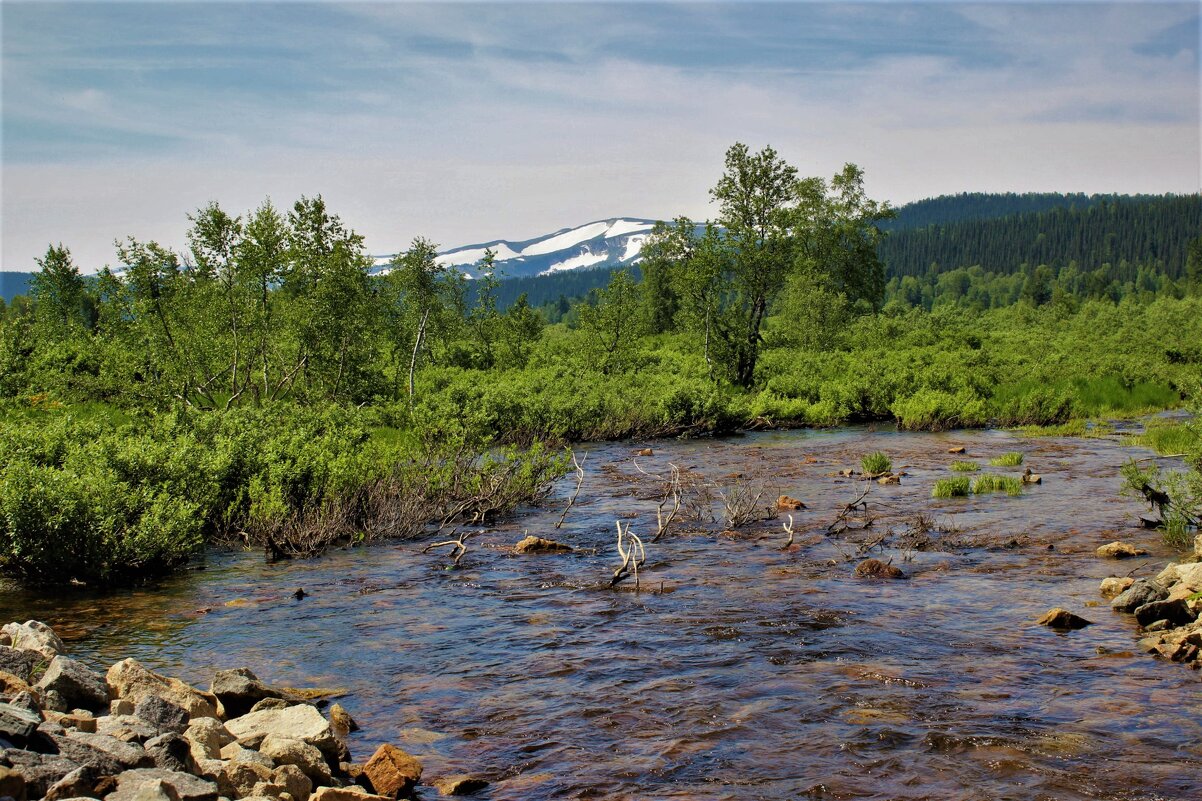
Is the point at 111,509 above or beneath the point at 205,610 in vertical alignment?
above

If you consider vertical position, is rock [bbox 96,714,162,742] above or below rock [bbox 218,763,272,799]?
above

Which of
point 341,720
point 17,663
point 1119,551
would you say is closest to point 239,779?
point 341,720

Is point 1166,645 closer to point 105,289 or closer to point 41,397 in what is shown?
point 105,289

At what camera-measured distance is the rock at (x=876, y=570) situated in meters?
11.9

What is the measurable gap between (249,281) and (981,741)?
16.7m

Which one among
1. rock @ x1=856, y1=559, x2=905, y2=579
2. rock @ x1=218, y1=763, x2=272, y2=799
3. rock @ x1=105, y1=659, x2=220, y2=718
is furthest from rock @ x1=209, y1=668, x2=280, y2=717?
rock @ x1=856, y1=559, x2=905, y2=579

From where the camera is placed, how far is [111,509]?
1123cm

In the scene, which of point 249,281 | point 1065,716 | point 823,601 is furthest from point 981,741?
point 249,281

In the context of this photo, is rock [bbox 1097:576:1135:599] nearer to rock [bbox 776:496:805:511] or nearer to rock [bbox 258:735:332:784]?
rock [bbox 776:496:805:511]

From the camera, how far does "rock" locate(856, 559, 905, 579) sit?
A: 39.1 ft

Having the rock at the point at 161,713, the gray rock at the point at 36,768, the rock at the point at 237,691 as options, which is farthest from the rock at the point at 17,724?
the rock at the point at 237,691

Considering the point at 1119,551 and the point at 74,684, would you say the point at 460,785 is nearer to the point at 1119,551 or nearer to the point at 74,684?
the point at 74,684

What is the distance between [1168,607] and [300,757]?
8.51 metres

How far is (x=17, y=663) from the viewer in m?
6.70
